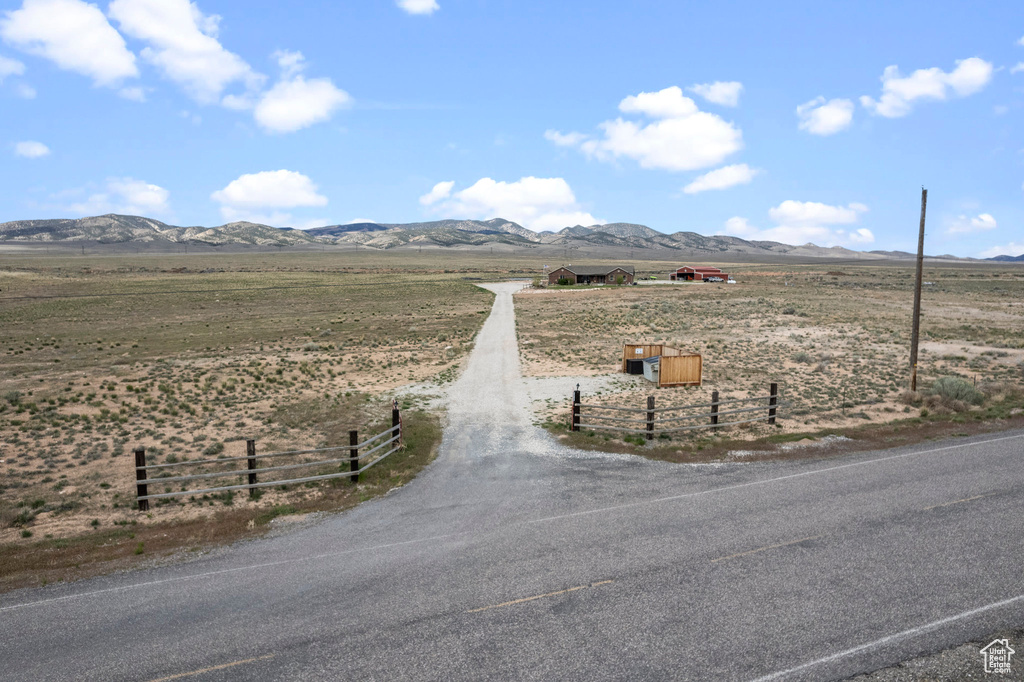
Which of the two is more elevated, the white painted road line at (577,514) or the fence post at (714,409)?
the fence post at (714,409)

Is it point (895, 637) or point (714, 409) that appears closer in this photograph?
point (895, 637)

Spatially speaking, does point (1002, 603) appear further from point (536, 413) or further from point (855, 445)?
point (536, 413)

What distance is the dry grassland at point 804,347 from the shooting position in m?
22.4

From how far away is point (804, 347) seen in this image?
37.7 m

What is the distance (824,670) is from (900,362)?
29618 millimetres

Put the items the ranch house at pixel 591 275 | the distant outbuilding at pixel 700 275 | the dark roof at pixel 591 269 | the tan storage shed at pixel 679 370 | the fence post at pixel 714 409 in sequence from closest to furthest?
the fence post at pixel 714 409 → the tan storage shed at pixel 679 370 → the ranch house at pixel 591 275 → the dark roof at pixel 591 269 → the distant outbuilding at pixel 700 275

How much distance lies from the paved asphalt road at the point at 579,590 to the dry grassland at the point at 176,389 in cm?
367

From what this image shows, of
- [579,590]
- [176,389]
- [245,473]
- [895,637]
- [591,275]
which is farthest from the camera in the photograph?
[591,275]

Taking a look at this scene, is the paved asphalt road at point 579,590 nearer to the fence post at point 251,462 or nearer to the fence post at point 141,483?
the fence post at point 251,462

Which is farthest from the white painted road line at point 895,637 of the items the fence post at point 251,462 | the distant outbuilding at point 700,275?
the distant outbuilding at point 700,275

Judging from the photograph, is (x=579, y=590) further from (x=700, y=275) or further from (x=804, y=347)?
(x=700, y=275)

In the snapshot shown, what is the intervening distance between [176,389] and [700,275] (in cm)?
11146

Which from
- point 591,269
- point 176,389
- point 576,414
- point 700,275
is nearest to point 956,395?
point 576,414

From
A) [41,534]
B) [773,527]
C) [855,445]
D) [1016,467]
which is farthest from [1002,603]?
[41,534]
